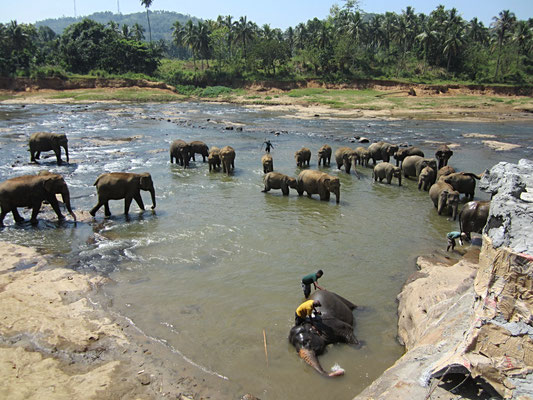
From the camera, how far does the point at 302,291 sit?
30.2ft

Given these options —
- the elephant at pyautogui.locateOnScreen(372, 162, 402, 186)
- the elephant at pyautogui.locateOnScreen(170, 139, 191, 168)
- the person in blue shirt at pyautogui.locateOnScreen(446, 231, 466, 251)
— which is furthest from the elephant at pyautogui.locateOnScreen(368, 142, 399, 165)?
the person in blue shirt at pyautogui.locateOnScreen(446, 231, 466, 251)

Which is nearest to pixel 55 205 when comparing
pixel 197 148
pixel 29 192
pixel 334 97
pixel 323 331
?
pixel 29 192

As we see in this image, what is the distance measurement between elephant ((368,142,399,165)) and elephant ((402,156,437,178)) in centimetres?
194

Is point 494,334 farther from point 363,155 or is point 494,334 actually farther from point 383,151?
point 383,151

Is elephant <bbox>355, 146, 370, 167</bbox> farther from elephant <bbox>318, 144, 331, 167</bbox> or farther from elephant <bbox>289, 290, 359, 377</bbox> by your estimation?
elephant <bbox>289, 290, 359, 377</bbox>

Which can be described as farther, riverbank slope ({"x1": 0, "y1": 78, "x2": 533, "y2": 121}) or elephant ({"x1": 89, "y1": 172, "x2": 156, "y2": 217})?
riverbank slope ({"x1": 0, "y1": 78, "x2": 533, "y2": 121})

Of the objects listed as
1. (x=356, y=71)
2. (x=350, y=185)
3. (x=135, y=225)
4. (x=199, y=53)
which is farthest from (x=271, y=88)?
(x=135, y=225)

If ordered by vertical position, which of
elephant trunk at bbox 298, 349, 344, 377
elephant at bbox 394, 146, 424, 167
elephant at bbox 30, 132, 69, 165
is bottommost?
elephant trunk at bbox 298, 349, 344, 377

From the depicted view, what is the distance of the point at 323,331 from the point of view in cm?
742

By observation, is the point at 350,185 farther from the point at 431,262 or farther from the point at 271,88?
the point at 271,88

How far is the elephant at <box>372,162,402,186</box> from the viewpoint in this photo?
734 inches

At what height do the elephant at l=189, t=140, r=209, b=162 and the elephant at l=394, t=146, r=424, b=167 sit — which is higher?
the elephant at l=189, t=140, r=209, b=162

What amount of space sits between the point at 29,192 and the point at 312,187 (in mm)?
9605

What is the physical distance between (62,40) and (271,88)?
1836 inches
